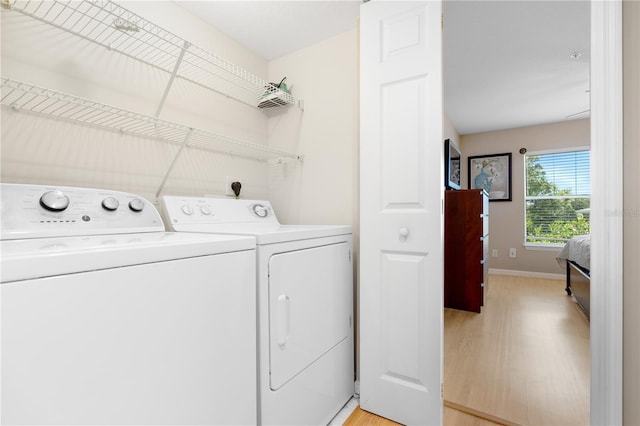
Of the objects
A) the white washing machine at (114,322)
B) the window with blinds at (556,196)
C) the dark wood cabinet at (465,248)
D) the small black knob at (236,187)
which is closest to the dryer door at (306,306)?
the white washing machine at (114,322)

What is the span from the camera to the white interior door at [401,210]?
139 centimetres

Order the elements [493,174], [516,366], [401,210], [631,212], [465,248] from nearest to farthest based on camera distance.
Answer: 1. [631,212]
2. [401,210]
3. [516,366]
4. [465,248]
5. [493,174]

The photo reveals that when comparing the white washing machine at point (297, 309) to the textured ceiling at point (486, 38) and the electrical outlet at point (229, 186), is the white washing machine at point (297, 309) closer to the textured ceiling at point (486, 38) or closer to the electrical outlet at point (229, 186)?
the electrical outlet at point (229, 186)

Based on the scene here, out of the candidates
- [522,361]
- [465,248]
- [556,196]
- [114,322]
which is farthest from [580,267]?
[114,322]

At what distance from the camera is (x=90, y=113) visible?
1.27 meters

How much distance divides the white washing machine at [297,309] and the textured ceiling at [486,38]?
3.52ft

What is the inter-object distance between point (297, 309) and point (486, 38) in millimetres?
2476

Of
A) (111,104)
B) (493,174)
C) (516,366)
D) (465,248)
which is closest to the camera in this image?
(111,104)

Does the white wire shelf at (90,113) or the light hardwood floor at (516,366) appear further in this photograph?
the light hardwood floor at (516,366)

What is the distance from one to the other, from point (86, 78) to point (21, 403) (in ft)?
4.16

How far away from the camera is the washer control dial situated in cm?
186

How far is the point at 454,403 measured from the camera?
160 cm

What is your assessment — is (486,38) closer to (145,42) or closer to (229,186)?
(229,186)

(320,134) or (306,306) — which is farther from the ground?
(320,134)
